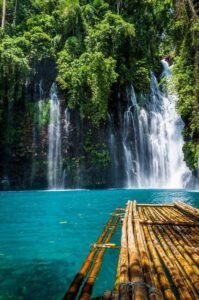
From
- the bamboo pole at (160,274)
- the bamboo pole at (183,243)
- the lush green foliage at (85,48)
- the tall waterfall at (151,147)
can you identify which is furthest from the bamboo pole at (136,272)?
the tall waterfall at (151,147)

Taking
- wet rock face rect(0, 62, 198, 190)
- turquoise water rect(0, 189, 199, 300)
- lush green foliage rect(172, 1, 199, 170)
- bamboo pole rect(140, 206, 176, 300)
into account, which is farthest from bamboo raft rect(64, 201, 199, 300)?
wet rock face rect(0, 62, 198, 190)

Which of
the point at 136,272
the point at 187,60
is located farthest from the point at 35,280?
the point at 187,60

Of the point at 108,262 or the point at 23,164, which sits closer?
the point at 108,262

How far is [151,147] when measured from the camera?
25797 mm

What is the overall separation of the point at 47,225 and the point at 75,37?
23.6 meters

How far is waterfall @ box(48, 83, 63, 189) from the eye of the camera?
81.6 feet

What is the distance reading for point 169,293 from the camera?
220 centimetres

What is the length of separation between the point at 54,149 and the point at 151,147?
8843mm

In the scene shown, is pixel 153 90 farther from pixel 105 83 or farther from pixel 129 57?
pixel 105 83

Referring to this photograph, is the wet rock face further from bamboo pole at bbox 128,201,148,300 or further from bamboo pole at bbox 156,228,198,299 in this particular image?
bamboo pole at bbox 128,201,148,300

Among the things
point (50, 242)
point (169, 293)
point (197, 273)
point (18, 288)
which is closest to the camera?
point (169, 293)

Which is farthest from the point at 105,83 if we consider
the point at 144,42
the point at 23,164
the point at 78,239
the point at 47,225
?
the point at 78,239

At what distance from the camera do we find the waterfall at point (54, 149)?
24.9 metres

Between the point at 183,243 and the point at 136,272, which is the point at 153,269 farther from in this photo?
the point at 183,243
